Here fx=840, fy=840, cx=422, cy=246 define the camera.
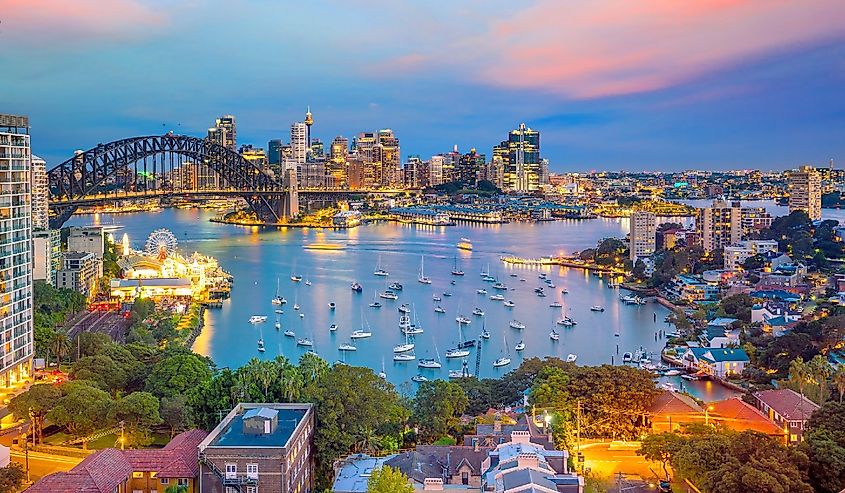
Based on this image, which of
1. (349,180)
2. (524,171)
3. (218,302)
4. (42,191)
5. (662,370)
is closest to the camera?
(662,370)

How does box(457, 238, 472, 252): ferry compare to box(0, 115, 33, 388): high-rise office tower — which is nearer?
box(0, 115, 33, 388): high-rise office tower

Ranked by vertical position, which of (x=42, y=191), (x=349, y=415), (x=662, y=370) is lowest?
(x=662, y=370)

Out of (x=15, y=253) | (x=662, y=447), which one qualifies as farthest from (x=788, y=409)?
(x=15, y=253)

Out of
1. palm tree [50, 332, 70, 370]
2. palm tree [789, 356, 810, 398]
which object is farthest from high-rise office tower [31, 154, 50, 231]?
palm tree [789, 356, 810, 398]

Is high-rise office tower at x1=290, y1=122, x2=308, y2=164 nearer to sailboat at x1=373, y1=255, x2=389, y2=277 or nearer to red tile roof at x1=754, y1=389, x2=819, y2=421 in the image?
sailboat at x1=373, y1=255, x2=389, y2=277

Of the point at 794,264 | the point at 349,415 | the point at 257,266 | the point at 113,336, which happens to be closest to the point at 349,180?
the point at 257,266

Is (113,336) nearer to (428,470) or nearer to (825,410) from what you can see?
(428,470)
